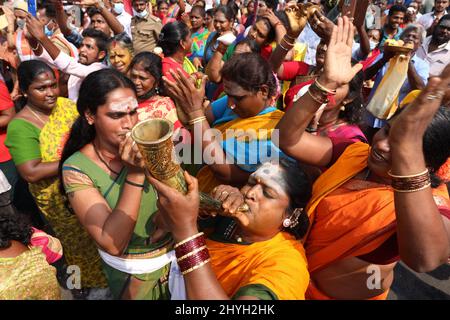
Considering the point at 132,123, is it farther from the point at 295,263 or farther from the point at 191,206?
the point at 295,263

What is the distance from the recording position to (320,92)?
1.51 m

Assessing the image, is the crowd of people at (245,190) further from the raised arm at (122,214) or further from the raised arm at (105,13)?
the raised arm at (105,13)

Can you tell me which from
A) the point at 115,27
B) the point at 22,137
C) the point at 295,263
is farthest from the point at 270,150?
the point at 115,27

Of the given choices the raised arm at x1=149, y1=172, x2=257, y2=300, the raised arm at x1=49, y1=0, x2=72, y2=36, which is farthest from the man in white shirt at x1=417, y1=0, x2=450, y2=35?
the raised arm at x1=149, y1=172, x2=257, y2=300

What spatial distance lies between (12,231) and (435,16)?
8408mm

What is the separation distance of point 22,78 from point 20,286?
6.47 feet

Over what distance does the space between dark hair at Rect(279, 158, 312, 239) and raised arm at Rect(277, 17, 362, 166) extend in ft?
0.32

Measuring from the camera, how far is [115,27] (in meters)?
5.23

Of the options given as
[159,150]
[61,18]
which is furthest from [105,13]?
[159,150]

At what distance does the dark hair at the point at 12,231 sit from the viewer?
164cm

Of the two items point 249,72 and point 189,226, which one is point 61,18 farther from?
point 189,226


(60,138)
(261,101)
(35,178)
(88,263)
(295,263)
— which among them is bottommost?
(88,263)

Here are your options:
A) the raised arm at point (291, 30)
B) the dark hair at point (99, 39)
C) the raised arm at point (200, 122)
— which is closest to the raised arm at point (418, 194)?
the raised arm at point (200, 122)

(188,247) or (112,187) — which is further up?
(188,247)
